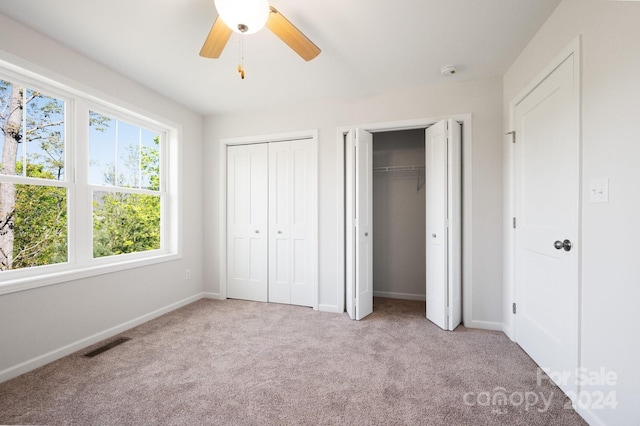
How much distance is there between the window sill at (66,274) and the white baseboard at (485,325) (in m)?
3.43

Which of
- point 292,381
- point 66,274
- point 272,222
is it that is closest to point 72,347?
A: point 66,274

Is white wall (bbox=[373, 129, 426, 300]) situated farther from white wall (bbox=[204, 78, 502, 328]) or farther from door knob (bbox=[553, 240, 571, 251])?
door knob (bbox=[553, 240, 571, 251])

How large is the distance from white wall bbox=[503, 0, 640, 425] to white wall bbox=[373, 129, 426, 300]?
2218mm

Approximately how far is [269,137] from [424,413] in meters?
3.15

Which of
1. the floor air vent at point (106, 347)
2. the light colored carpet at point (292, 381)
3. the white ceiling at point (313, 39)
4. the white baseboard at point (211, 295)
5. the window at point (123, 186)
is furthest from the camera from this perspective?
the white baseboard at point (211, 295)

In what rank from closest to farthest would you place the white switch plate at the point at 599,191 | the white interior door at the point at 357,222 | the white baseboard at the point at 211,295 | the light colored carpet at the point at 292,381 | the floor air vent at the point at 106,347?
the white switch plate at the point at 599,191 < the light colored carpet at the point at 292,381 < the floor air vent at the point at 106,347 < the white interior door at the point at 357,222 < the white baseboard at the point at 211,295

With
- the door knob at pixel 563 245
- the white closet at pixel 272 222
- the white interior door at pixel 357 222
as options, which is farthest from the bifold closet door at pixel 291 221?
the door knob at pixel 563 245

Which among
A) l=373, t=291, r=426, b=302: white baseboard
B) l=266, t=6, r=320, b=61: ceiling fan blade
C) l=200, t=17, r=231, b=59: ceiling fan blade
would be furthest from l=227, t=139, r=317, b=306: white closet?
l=200, t=17, r=231, b=59: ceiling fan blade

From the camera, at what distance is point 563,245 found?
5.63 feet

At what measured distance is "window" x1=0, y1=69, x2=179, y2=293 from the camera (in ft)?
6.78

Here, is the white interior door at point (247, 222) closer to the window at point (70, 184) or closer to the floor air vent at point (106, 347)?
the window at point (70, 184)

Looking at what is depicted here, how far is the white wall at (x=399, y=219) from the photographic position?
3.81m

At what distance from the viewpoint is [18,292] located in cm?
196

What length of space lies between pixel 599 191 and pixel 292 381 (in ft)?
6.99
